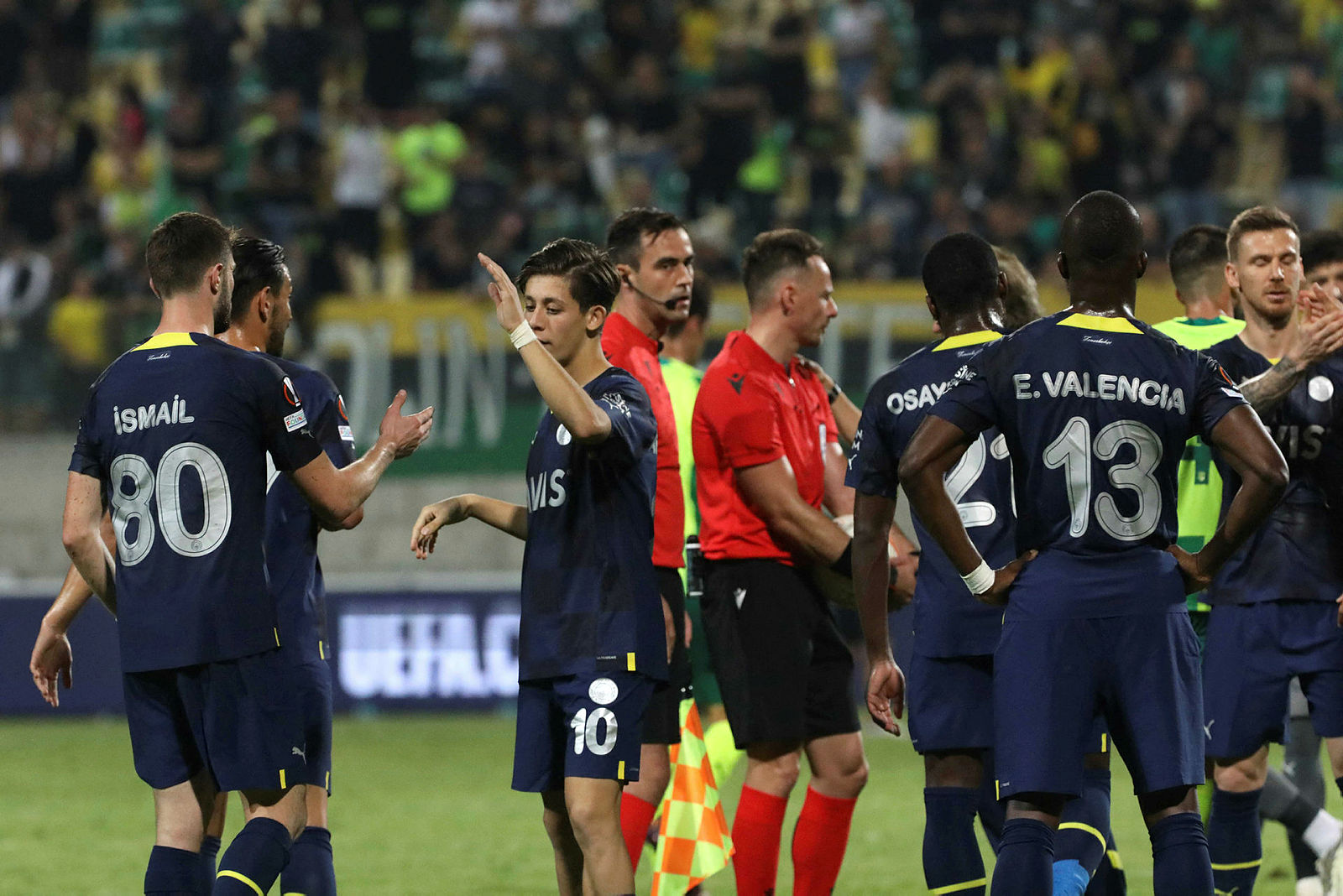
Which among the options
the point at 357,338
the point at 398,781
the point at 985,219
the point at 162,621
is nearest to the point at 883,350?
the point at 985,219

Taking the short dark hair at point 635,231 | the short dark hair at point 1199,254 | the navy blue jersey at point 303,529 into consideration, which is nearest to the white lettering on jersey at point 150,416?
the navy blue jersey at point 303,529

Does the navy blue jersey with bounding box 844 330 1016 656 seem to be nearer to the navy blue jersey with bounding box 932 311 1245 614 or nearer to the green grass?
the navy blue jersey with bounding box 932 311 1245 614

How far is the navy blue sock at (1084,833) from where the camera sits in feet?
16.7

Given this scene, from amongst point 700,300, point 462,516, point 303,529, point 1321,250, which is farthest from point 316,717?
point 1321,250

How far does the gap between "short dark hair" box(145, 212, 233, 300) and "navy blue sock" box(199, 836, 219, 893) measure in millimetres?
1550

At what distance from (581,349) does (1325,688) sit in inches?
111

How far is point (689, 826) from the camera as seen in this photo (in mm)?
6461

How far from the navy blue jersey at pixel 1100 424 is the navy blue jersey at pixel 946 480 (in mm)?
712

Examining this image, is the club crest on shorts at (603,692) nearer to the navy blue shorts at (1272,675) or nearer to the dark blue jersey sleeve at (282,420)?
the dark blue jersey sleeve at (282,420)

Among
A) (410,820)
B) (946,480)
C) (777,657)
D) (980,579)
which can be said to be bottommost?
(410,820)

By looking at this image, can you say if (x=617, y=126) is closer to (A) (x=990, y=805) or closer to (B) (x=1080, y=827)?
(A) (x=990, y=805)

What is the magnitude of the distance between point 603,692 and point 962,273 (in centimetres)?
172

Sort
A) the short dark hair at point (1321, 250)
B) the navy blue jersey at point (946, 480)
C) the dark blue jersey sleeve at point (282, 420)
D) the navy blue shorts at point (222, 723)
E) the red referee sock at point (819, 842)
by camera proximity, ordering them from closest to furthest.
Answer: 1. the navy blue shorts at point (222, 723)
2. the dark blue jersey sleeve at point (282, 420)
3. the navy blue jersey at point (946, 480)
4. the red referee sock at point (819, 842)
5. the short dark hair at point (1321, 250)

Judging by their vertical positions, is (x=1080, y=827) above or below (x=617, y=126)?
below
